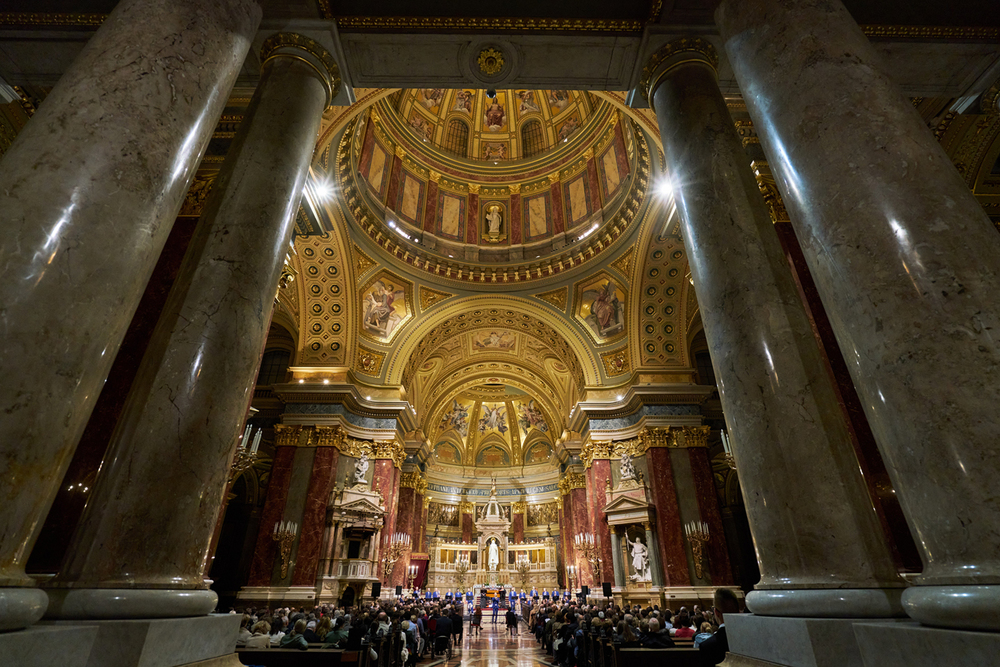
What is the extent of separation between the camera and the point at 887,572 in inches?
85.8

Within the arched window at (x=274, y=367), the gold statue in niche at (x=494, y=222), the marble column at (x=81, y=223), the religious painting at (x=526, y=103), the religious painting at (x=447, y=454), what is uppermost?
the religious painting at (x=526, y=103)

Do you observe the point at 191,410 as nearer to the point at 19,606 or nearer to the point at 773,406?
the point at 19,606

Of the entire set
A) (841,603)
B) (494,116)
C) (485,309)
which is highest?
(494,116)

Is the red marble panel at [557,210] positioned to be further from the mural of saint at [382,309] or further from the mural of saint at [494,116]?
the mural of saint at [382,309]

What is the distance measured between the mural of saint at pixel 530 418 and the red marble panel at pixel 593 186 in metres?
12.5

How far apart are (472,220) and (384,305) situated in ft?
15.9

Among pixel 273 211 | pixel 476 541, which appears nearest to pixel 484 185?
pixel 273 211

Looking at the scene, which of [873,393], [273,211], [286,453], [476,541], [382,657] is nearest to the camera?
[873,393]

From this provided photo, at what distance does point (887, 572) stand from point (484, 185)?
670 inches

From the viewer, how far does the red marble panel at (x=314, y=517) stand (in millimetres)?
11383

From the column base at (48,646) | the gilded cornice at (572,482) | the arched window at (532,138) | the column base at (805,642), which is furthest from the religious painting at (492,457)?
the column base at (48,646)

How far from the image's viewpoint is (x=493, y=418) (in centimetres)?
2689

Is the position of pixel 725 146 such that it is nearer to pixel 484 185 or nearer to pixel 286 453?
pixel 286 453

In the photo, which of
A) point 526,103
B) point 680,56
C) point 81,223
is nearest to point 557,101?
point 526,103
